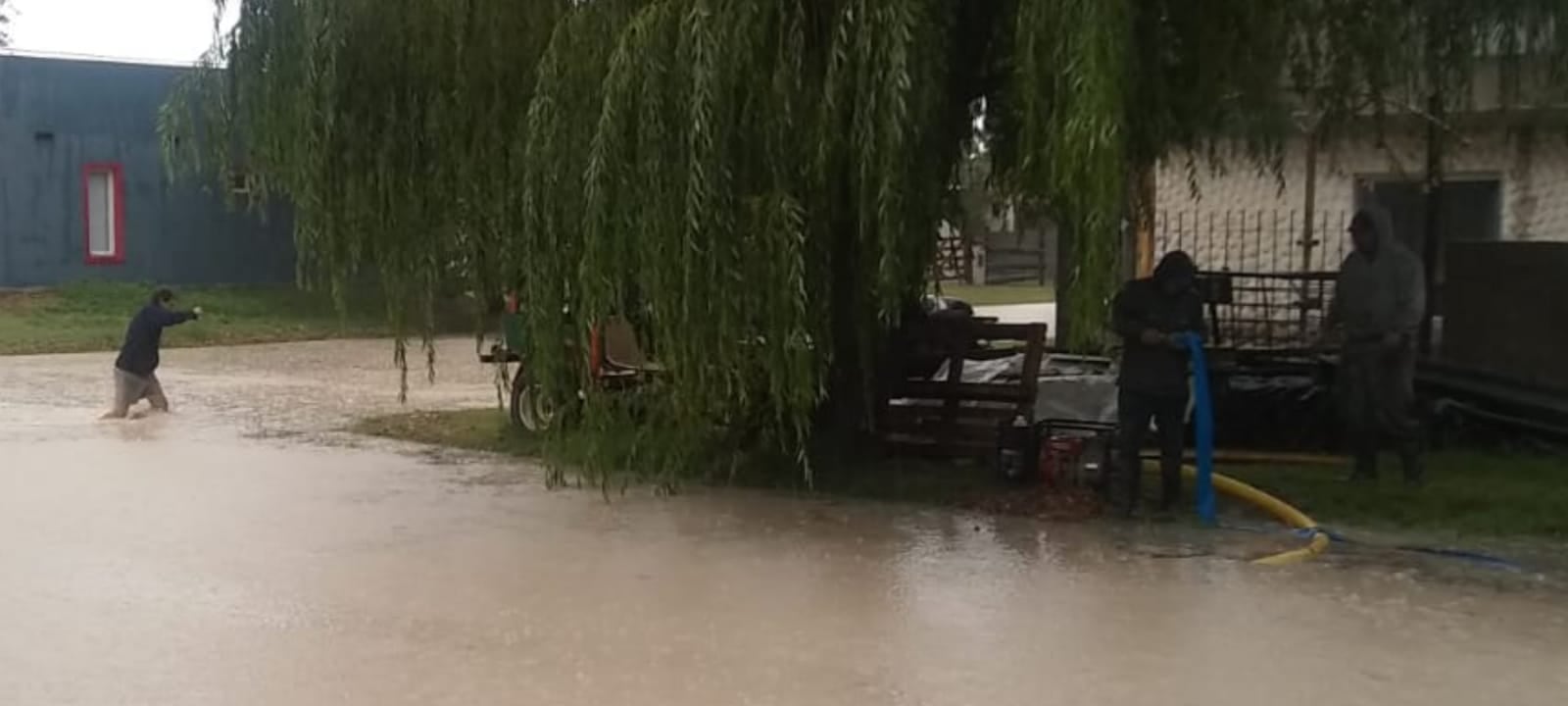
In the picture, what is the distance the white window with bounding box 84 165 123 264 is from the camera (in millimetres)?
29734

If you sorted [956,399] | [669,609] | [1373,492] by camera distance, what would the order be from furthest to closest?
[956,399] < [1373,492] < [669,609]

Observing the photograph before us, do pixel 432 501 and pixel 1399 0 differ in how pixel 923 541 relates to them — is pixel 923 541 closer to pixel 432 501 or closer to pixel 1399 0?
pixel 432 501

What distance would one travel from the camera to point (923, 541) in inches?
366

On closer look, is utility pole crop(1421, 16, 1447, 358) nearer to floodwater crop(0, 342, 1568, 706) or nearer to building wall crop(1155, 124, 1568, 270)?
building wall crop(1155, 124, 1568, 270)

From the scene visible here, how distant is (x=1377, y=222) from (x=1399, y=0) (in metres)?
1.49

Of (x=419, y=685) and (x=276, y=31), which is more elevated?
(x=276, y=31)

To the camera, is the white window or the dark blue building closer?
the dark blue building

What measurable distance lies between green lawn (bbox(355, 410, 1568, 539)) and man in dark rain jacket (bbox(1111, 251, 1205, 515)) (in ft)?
1.67

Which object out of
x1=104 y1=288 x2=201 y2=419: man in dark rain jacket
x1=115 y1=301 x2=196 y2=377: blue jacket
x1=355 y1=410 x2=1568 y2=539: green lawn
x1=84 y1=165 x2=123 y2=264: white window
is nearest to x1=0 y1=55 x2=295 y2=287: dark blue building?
x1=84 y1=165 x2=123 y2=264: white window

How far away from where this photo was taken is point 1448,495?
10.1 metres

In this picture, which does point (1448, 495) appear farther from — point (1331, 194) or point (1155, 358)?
point (1331, 194)

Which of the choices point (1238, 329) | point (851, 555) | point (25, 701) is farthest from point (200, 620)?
point (1238, 329)

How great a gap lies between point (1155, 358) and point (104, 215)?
24.9 meters

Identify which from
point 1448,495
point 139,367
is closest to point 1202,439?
point 1448,495
